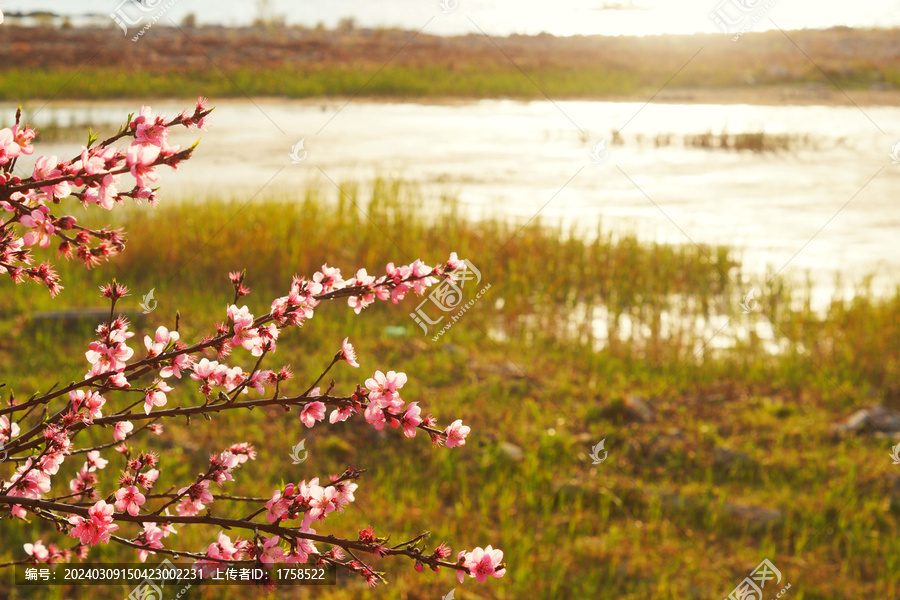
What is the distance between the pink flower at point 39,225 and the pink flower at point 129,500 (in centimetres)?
60

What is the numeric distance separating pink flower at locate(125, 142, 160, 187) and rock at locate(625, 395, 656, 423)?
5.21m

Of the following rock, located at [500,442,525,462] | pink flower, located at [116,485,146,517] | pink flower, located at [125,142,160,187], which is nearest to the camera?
pink flower, located at [125,142,160,187]

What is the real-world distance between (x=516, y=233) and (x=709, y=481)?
471 cm

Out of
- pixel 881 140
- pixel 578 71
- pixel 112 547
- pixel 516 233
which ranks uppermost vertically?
pixel 578 71

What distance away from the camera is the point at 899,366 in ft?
24.0

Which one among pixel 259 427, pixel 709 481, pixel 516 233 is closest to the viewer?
pixel 709 481

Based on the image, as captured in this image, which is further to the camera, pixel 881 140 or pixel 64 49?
pixel 64 49

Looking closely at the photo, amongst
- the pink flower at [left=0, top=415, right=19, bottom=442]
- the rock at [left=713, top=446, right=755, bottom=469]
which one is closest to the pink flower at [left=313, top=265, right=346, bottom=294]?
the pink flower at [left=0, top=415, right=19, bottom=442]

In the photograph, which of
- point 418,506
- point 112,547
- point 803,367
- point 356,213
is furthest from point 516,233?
point 112,547

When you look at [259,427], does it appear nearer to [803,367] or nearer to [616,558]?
[616,558]

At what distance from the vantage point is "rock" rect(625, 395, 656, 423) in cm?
633

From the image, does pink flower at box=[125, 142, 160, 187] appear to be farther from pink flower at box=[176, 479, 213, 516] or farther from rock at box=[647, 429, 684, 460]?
rock at box=[647, 429, 684, 460]

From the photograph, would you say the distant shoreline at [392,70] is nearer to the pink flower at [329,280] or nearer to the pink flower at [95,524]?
the pink flower at [329,280]

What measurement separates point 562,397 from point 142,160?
210 inches
